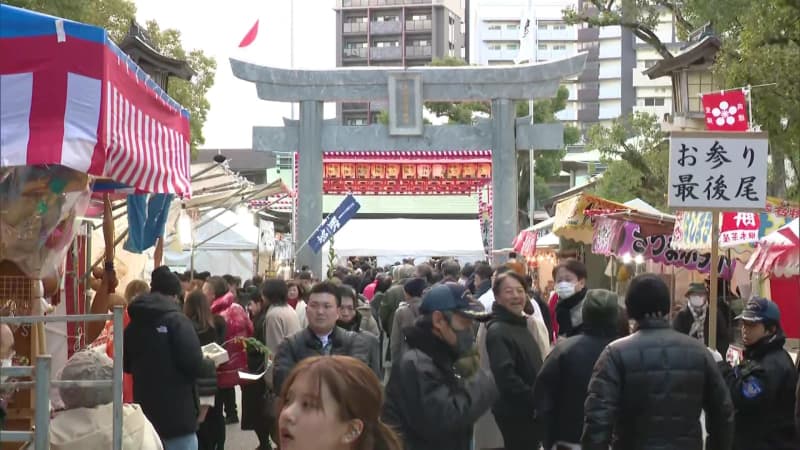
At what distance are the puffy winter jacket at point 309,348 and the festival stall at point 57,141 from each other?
1255mm

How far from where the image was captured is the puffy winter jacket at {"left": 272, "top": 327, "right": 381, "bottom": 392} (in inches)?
276

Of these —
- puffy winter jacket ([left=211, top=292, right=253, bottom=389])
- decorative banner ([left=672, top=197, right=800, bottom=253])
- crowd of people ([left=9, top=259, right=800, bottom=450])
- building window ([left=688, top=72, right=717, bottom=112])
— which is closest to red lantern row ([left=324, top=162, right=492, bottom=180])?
building window ([left=688, top=72, right=717, bottom=112])

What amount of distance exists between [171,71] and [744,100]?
10285 millimetres

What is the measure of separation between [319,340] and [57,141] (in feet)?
7.19

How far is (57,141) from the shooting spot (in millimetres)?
5602

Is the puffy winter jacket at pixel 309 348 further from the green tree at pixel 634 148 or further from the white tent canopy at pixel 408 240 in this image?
the white tent canopy at pixel 408 240

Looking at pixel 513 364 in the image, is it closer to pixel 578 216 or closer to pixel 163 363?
pixel 163 363

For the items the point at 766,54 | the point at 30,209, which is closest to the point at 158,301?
the point at 30,209

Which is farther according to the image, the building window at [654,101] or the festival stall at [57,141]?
the building window at [654,101]

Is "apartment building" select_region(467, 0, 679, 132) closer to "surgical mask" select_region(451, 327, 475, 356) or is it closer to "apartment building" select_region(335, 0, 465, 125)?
"apartment building" select_region(335, 0, 465, 125)

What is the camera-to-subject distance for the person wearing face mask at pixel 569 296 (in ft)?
27.9

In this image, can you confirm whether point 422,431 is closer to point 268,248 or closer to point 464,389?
point 464,389

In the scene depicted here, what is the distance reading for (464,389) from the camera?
220 inches

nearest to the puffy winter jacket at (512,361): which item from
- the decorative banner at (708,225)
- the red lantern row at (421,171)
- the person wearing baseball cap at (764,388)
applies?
the person wearing baseball cap at (764,388)
